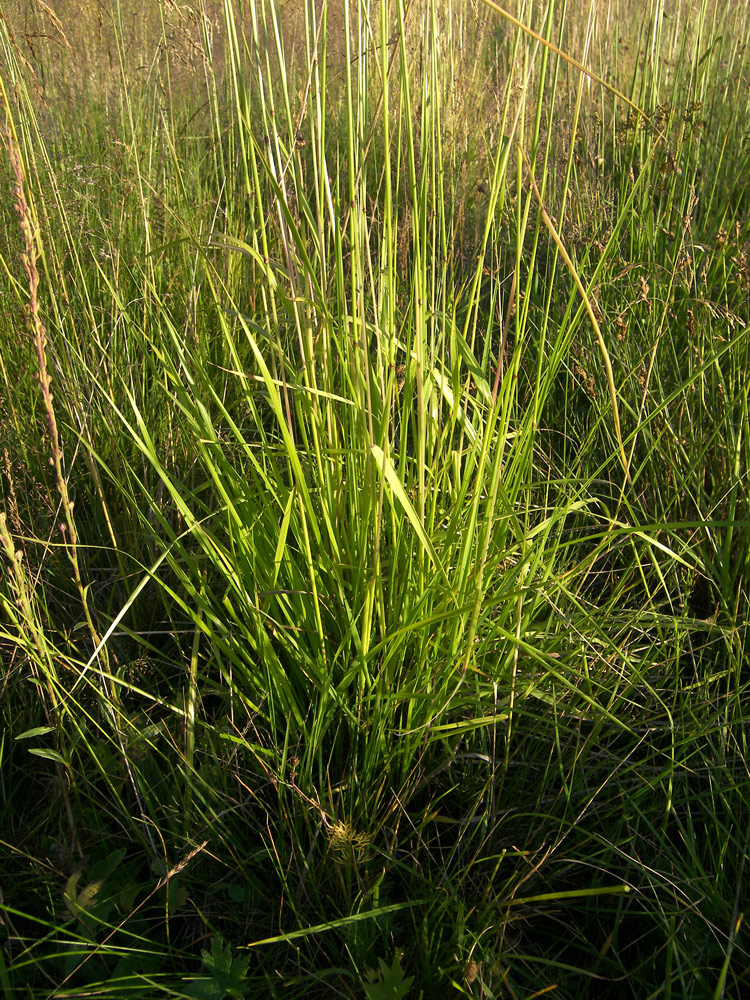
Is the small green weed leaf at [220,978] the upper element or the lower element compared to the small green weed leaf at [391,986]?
lower

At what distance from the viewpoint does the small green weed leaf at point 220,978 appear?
794 millimetres

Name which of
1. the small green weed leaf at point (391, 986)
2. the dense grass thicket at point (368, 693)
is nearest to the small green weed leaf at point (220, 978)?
the dense grass thicket at point (368, 693)

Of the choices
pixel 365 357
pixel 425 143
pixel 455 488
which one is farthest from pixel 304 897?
pixel 425 143

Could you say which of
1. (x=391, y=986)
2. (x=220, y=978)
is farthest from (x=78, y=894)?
(x=391, y=986)

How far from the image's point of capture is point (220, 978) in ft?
2.64

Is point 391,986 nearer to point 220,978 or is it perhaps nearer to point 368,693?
point 220,978

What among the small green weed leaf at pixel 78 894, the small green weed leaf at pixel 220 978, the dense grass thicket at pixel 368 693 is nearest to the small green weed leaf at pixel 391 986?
the dense grass thicket at pixel 368 693

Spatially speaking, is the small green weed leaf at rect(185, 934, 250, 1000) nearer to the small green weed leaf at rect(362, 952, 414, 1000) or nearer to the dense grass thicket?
the dense grass thicket

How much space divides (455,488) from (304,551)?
0.26m

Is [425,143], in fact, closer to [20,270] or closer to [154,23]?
[20,270]

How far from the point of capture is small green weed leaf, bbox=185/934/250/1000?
2.61ft

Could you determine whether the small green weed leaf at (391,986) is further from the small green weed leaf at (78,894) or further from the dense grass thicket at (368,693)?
the small green weed leaf at (78,894)

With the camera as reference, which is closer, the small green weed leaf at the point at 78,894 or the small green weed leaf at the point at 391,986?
the small green weed leaf at the point at 391,986

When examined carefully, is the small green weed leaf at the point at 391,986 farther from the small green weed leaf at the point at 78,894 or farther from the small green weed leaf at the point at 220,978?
the small green weed leaf at the point at 78,894
